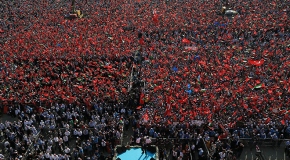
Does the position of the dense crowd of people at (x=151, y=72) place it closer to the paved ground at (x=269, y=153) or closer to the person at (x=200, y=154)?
the paved ground at (x=269, y=153)

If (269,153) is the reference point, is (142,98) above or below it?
above

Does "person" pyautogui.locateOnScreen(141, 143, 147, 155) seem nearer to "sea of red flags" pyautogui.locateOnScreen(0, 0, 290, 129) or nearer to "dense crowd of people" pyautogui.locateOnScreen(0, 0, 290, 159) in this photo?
"dense crowd of people" pyautogui.locateOnScreen(0, 0, 290, 159)

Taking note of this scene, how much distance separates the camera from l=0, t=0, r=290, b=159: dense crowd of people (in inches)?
845

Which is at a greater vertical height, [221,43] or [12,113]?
[221,43]

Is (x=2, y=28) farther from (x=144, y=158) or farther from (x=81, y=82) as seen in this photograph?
(x=144, y=158)

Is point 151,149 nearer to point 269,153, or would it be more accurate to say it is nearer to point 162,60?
point 269,153

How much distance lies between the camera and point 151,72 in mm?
28500

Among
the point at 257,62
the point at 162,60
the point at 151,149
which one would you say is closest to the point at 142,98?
the point at 151,149

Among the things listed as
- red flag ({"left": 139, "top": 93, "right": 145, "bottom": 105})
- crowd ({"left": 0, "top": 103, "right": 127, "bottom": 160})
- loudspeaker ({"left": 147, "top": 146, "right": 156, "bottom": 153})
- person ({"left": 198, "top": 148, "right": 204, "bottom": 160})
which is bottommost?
person ({"left": 198, "top": 148, "right": 204, "bottom": 160})

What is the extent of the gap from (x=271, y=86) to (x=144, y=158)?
12.4m

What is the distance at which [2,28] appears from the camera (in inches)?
1666

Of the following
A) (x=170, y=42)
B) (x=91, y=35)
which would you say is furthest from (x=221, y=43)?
(x=91, y=35)

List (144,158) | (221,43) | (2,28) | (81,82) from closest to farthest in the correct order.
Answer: (144,158), (81,82), (221,43), (2,28)

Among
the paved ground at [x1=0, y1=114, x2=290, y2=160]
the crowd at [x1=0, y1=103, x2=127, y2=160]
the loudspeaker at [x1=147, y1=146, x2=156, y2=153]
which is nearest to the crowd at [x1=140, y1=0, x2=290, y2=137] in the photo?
the paved ground at [x1=0, y1=114, x2=290, y2=160]
